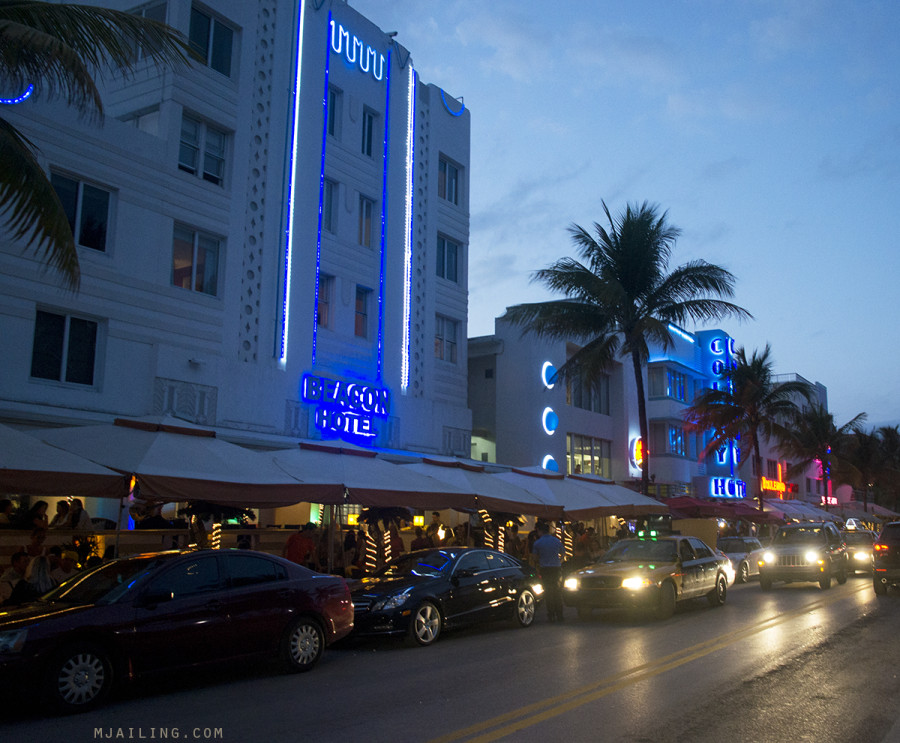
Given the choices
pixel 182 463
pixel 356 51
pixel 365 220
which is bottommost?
pixel 182 463

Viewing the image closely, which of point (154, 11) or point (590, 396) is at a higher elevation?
point (154, 11)

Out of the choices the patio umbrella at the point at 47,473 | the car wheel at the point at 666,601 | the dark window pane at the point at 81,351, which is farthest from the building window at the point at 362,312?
the patio umbrella at the point at 47,473

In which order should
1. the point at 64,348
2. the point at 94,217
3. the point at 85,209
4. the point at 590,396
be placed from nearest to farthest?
the point at 64,348, the point at 85,209, the point at 94,217, the point at 590,396

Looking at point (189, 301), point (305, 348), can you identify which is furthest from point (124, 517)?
point (305, 348)

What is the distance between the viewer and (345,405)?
76.7ft

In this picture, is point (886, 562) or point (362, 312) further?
point (362, 312)

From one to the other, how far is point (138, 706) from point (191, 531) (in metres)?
6.76

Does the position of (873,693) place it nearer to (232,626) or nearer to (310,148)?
(232,626)

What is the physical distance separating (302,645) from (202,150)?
570 inches

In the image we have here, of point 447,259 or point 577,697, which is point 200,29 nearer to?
point 447,259

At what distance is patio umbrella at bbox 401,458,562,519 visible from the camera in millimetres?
17578

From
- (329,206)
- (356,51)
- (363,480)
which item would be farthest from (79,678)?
(356,51)

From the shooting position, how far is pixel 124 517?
17.8m

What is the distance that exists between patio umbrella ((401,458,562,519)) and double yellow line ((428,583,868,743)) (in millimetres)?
6089
